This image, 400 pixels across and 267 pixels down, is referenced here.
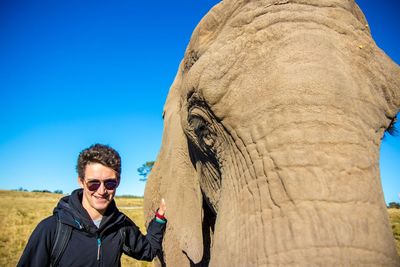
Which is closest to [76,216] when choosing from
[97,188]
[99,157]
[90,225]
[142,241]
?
[90,225]

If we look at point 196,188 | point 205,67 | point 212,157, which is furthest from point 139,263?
point 205,67

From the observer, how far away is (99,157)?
2.27m

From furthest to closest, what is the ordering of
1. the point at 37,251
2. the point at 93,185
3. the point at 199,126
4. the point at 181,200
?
the point at 181,200 → the point at 93,185 → the point at 199,126 → the point at 37,251

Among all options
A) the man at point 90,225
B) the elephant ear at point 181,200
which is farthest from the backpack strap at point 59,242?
the elephant ear at point 181,200

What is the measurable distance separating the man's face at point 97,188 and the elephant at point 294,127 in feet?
2.18

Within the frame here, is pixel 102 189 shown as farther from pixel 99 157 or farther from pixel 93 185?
pixel 99 157

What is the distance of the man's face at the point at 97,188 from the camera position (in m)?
2.24

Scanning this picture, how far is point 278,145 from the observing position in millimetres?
1542

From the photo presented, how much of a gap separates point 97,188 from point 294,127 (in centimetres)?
141

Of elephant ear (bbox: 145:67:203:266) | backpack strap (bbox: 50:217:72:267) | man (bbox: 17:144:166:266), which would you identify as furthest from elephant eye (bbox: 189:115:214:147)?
backpack strap (bbox: 50:217:72:267)

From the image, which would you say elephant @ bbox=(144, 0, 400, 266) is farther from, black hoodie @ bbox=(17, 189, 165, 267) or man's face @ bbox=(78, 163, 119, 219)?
black hoodie @ bbox=(17, 189, 165, 267)

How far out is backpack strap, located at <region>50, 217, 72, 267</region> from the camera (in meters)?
2.04

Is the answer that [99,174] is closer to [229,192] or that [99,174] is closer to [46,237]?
[46,237]

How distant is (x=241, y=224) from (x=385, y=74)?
1191 millimetres
